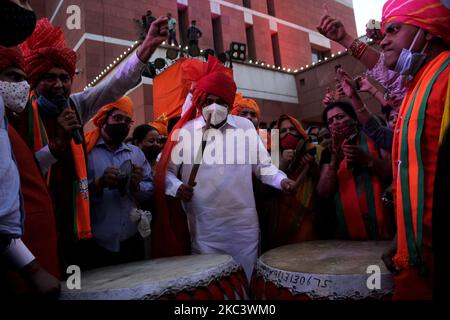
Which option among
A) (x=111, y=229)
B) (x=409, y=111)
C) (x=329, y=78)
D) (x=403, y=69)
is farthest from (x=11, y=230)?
(x=329, y=78)

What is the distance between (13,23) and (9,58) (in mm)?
204

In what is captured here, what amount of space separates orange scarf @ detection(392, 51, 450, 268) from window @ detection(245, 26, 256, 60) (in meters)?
14.7

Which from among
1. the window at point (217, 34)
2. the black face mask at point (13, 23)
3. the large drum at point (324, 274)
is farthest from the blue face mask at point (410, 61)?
the window at point (217, 34)

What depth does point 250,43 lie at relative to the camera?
51.5 feet

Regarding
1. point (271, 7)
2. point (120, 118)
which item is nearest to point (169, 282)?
point (120, 118)

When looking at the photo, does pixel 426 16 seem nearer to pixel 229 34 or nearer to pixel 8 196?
pixel 8 196

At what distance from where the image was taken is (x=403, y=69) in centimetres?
148

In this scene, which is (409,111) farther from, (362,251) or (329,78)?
(329,78)

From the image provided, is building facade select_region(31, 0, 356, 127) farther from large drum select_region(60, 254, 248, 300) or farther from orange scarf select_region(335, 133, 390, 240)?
large drum select_region(60, 254, 248, 300)

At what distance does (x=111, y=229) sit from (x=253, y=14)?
15.6 m

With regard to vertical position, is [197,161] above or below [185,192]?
above

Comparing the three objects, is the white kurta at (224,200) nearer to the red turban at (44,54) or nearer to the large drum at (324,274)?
the large drum at (324,274)

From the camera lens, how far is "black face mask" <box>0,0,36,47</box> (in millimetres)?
1237

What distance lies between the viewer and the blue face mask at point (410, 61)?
145cm
